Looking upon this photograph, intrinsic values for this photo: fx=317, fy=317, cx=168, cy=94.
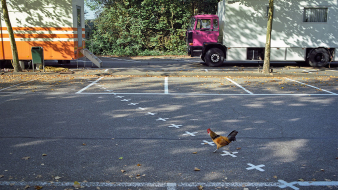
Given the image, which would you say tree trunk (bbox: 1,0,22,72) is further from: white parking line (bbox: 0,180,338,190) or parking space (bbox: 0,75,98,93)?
white parking line (bbox: 0,180,338,190)

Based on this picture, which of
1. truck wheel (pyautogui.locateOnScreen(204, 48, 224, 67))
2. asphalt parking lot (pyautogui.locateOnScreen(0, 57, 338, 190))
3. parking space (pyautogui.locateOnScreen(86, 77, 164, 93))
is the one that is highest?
truck wheel (pyautogui.locateOnScreen(204, 48, 224, 67))

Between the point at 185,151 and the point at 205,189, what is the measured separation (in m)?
1.29

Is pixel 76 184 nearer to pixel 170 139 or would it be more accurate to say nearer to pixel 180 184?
pixel 180 184

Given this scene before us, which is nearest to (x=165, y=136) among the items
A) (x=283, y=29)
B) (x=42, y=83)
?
(x=42, y=83)

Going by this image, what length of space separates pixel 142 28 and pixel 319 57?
1457 centimetres

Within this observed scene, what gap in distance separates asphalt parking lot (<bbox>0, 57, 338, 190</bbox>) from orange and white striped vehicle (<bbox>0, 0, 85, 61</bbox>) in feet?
15.3

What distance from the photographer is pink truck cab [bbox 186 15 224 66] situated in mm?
17297

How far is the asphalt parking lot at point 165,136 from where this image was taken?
424 centimetres

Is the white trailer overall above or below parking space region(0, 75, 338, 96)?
above

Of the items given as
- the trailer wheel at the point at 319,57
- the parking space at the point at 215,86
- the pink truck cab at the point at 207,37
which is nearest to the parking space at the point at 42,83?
the parking space at the point at 215,86

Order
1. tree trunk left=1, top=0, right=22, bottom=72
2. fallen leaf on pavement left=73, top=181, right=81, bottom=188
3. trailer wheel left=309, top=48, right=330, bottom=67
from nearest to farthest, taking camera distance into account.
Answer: fallen leaf on pavement left=73, top=181, right=81, bottom=188
tree trunk left=1, top=0, right=22, bottom=72
trailer wheel left=309, top=48, right=330, bottom=67

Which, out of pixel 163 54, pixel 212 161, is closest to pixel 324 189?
pixel 212 161

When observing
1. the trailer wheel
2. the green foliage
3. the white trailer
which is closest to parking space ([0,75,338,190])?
the white trailer

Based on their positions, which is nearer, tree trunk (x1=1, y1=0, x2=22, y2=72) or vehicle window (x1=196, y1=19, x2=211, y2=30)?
tree trunk (x1=1, y1=0, x2=22, y2=72)
